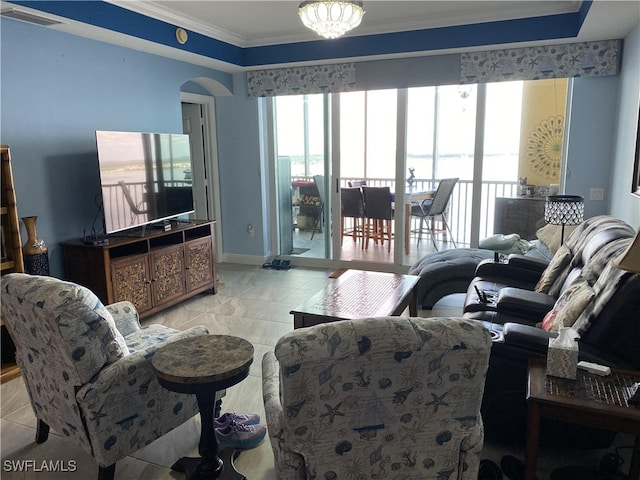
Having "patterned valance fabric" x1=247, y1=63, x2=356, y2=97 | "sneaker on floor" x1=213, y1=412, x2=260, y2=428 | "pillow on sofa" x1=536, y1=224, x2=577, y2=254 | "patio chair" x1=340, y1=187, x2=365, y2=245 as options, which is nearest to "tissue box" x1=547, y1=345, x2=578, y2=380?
"sneaker on floor" x1=213, y1=412, x2=260, y2=428

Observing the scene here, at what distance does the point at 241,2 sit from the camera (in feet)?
12.1

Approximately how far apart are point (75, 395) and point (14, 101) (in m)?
2.36


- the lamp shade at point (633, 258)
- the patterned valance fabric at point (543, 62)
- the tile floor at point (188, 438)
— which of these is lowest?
the tile floor at point (188, 438)

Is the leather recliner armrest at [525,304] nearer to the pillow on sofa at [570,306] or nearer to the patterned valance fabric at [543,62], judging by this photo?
the pillow on sofa at [570,306]

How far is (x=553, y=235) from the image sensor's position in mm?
4176

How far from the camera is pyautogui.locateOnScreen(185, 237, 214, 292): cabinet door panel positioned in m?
4.31

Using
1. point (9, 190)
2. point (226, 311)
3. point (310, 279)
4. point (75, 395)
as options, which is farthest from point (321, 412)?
point (310, 279)

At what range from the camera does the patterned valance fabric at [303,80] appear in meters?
4.93

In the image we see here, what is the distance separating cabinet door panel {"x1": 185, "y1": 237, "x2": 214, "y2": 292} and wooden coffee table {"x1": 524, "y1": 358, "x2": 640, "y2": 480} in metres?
3.26

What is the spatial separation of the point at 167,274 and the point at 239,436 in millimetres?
2128

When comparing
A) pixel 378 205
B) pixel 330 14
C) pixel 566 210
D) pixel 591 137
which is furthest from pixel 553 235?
pixel 330 14

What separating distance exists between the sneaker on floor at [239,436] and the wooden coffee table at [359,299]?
66cm

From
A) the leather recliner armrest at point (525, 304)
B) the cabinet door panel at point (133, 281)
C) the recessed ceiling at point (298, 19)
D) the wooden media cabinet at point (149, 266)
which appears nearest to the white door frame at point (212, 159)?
the recessed ceiling at point (298, 19)

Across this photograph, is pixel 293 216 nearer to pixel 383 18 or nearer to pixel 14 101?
pixel 383 18
